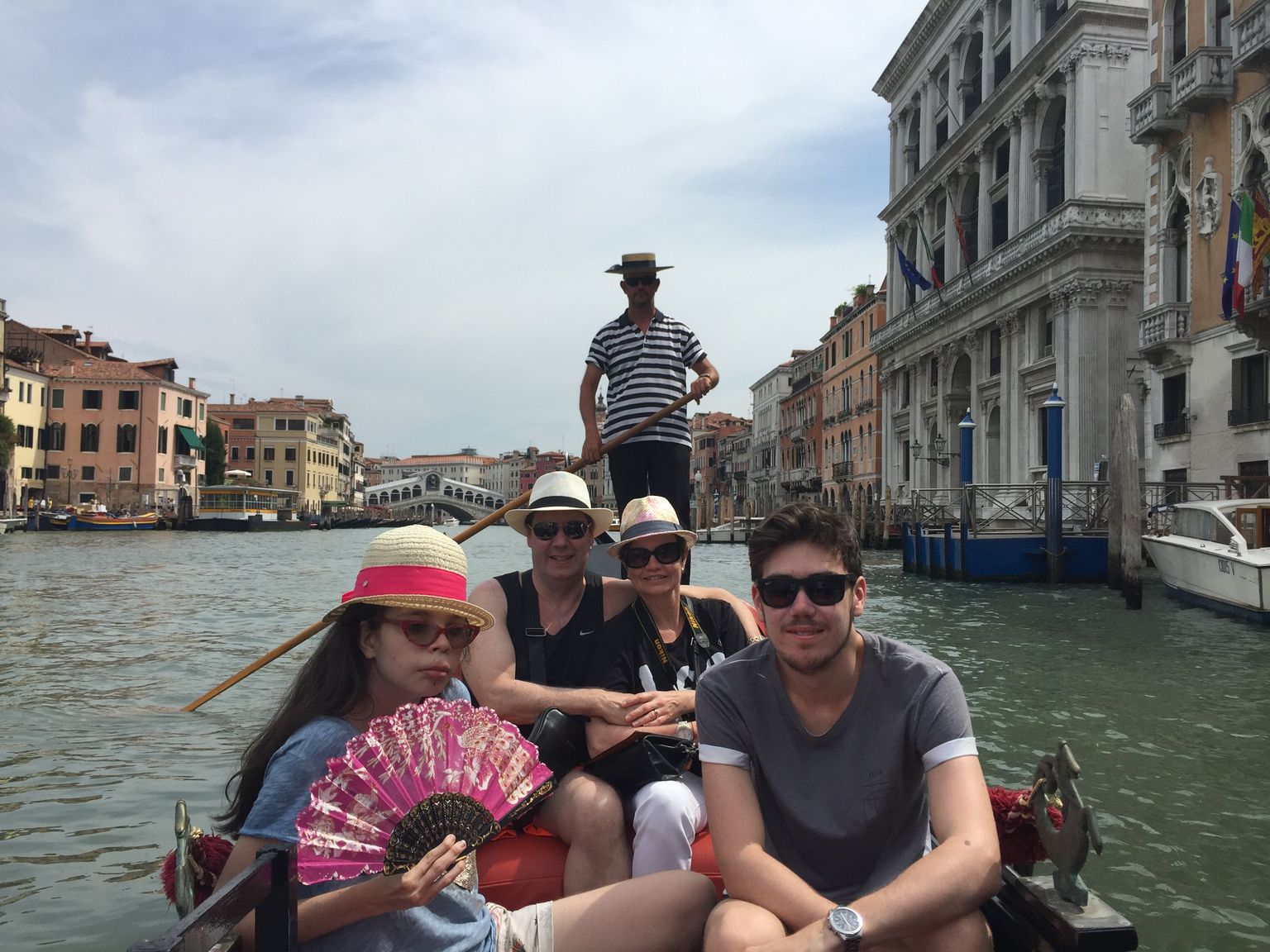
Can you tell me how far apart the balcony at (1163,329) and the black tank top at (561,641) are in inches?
643

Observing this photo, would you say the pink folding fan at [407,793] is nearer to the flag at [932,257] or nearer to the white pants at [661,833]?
the white pants at [661,833]

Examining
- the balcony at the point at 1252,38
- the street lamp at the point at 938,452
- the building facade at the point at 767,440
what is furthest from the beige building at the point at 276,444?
the balcony at the point at 1252,38

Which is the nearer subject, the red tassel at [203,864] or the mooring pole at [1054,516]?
the red tassel at [203,864]

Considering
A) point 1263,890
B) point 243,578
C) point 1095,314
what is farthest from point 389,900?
point 1095,314

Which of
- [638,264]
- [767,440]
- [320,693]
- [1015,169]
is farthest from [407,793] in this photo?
[767,440]

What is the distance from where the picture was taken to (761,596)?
194 cm

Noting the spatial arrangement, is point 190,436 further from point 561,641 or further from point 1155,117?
point 561,641

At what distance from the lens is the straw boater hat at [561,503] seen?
2.92 meters

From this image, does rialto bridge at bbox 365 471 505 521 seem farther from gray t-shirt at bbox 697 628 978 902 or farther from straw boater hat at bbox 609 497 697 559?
gray t-shirt at bbox 697 628 978 902

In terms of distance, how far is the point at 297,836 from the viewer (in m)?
1.49

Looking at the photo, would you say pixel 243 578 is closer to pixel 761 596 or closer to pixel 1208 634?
pixel 1208 634

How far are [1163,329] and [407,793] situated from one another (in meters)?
18.0

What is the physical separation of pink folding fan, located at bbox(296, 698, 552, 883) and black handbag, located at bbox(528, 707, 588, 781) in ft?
3.07

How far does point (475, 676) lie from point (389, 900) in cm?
131
